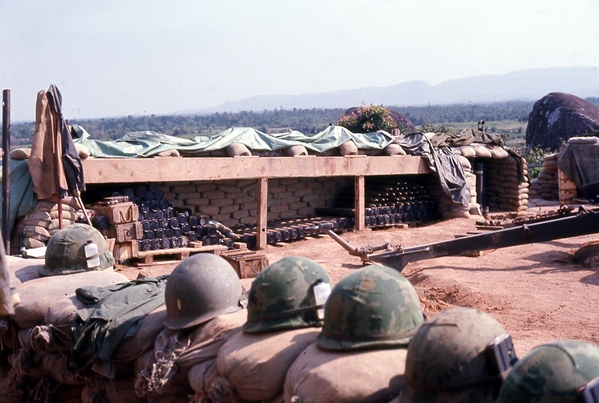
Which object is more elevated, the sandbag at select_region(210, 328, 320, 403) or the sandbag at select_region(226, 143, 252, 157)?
the sandbag at select_region(226, 143, 252, 157)

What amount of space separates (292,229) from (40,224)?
182 inches

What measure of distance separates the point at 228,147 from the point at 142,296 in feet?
22.7

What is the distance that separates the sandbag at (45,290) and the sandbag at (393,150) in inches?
367

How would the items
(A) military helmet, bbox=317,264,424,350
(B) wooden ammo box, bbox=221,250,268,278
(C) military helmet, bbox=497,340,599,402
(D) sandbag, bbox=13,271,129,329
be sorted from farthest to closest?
1. (B) wooden ammo box, bbox=221,250,268,278
2. (D) sandbag, bbox=13,271,129,329
3. (A) military helmet, bbox=317,264,424,350
4. (C) military helmet, bbox=497,340,599,402

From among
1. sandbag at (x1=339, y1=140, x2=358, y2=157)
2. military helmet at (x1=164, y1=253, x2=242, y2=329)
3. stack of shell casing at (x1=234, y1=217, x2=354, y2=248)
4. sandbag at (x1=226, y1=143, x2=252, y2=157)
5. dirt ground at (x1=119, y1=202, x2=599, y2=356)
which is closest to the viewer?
military helmet at (x1=164, y1=253, x2=242, y2=329)

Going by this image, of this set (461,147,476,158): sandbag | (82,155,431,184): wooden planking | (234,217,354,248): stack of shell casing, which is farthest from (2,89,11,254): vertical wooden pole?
(461,147,476,158): sandbag

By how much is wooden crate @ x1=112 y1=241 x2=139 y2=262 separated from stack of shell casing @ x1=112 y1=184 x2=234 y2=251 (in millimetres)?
258

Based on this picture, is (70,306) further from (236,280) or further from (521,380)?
(521,380)

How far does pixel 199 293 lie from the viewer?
4.59 m

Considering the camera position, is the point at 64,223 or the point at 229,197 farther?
the point at 229,197

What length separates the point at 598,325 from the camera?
20.9 feet

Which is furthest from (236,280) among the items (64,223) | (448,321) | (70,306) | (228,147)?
(228,147)

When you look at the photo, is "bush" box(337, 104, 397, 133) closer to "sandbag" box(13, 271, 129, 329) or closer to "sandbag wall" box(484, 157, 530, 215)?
"sandbag wall" box(484, 157, 530, 215)

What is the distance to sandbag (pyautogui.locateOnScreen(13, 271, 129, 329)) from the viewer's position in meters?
5.68
